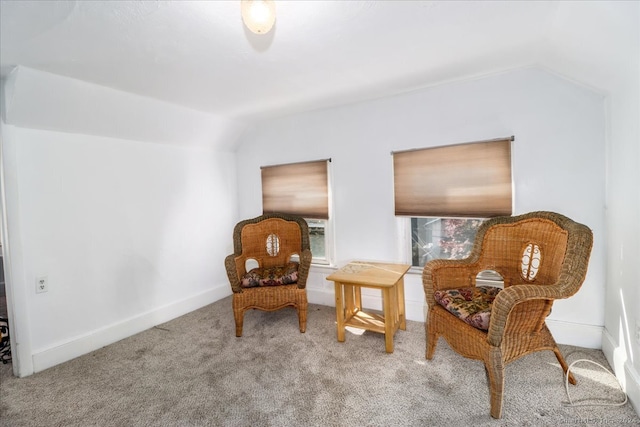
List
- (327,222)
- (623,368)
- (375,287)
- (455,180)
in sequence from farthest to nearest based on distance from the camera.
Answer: (327,222) → (455,180) → (375,287) → (623,368)

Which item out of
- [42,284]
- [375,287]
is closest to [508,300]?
[375,287]

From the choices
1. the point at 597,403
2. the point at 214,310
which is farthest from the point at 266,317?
the point at 597,403

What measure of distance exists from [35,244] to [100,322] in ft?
2.82

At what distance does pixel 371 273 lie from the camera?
2660mm

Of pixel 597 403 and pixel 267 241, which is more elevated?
pixel 267 241

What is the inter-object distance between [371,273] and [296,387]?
109 cm

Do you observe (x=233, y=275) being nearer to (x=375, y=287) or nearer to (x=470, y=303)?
(x=375, y=287)

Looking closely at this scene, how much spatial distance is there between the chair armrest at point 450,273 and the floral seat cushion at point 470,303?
71 mm

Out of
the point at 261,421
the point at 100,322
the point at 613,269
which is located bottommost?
the point at 261,421

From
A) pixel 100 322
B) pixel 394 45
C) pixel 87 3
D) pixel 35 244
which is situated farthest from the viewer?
pixel 100 322

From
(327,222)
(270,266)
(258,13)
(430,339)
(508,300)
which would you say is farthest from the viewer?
(327,222)

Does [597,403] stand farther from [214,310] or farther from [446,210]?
[214,310]

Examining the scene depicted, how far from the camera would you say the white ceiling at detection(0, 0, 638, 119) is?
60.2 inches

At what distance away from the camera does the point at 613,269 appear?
6.99ft
